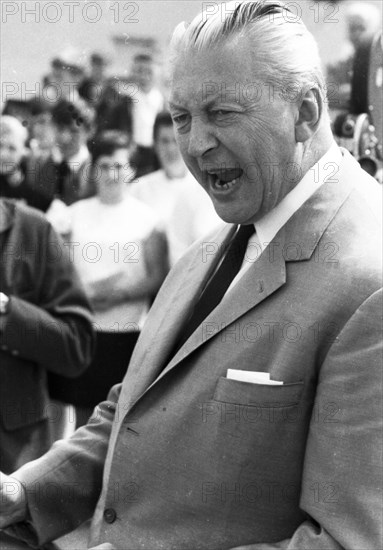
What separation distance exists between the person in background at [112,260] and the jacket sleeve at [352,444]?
1479mm

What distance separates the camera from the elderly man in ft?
4.65

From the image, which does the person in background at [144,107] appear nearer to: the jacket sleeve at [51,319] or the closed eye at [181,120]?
the jacket sleeve at [51,319]

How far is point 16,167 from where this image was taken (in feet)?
9.17

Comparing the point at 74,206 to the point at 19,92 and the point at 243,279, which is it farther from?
the point at 243,279

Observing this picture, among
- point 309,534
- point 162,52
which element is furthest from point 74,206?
point 309,534

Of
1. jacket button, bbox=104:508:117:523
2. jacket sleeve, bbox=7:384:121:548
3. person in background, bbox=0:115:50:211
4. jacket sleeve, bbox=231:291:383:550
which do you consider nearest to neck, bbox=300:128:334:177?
jacket sleeve, bbox=231:291:383:550

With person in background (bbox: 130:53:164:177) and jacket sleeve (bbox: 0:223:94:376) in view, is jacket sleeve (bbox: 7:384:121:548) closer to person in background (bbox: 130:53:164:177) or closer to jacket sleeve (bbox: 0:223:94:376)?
jacket sleeve (bbox: 0:223:94:376)

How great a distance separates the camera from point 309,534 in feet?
4.72

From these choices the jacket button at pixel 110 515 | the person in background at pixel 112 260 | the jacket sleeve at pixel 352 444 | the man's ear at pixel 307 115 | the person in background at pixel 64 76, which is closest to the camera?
the jacket sleeve at pixel 352 444

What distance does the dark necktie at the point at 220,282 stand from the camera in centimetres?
175

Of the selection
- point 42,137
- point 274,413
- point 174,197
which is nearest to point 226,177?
point 274,413

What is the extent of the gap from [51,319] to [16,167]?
524 mm

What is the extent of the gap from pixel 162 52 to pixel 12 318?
1.00 meters

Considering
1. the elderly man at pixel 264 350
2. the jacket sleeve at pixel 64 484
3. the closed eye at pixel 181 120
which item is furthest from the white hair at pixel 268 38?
the jacket sleeve at pixel 64 484
